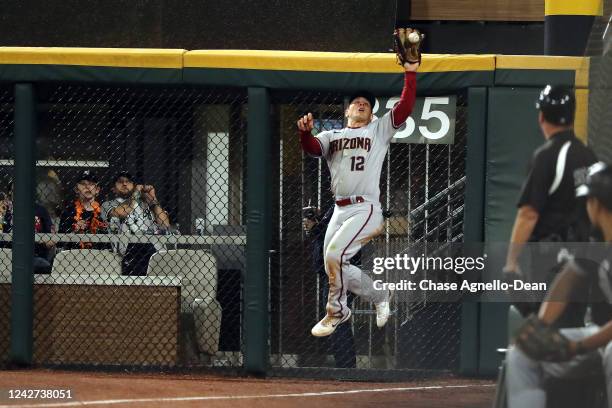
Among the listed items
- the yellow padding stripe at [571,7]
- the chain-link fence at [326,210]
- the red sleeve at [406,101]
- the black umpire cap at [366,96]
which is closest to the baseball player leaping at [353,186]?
the red sleeve at [406,101]

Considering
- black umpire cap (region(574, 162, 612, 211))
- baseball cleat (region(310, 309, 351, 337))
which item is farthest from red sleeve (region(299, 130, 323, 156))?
black umpire cap (region(574, 162, 612, 211))

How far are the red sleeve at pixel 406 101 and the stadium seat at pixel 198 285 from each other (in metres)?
2.54

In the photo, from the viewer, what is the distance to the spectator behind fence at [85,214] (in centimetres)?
886

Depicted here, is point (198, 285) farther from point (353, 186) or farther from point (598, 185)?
point (598, 185)

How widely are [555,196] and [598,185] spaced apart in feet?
0.57

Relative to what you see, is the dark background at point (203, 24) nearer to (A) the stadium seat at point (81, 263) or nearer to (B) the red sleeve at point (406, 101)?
(A) the stadium seat at point (81, 263)

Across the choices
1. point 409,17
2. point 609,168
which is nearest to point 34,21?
point 409,17

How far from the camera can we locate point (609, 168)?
488 centimetres

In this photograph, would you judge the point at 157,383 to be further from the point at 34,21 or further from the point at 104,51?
the point at 34,21

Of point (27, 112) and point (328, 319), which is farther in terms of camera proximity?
point (27, 112)

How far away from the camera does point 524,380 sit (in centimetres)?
528

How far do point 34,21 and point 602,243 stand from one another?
9264 millimetres

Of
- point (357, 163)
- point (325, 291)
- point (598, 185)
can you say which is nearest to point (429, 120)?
point (325, 291)

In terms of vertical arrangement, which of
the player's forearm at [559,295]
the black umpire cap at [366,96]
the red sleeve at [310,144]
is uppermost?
the black umpire cap at [366,96]
